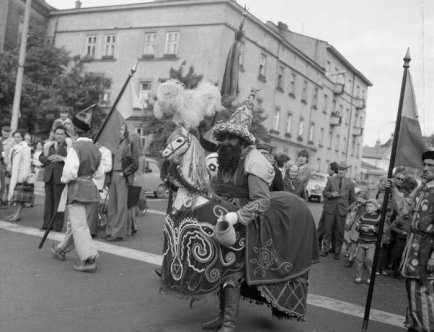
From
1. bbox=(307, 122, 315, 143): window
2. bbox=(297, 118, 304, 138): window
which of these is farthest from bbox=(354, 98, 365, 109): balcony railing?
bbox=(297, 118, 304, 138): window

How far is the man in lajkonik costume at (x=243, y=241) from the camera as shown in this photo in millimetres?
4066

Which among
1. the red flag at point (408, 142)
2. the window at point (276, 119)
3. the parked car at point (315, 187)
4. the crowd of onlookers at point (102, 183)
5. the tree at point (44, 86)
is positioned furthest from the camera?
the window at point (276, 119)

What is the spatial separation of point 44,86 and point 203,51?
931 centimetres

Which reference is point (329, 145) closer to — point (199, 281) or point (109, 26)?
point (109, 26)

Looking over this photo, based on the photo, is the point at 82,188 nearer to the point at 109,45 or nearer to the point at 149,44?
the point at 149,44

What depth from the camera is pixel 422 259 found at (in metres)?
4.61

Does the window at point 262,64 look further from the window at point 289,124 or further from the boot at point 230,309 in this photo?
the boot at point 230,309

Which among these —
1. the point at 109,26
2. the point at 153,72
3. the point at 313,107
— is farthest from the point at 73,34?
the point at 313,107

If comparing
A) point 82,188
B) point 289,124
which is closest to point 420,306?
point 82,188

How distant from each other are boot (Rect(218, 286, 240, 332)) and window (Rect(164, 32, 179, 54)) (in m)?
26.8

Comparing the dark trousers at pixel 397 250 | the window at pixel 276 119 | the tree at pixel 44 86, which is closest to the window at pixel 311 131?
the window at pixel 276 119

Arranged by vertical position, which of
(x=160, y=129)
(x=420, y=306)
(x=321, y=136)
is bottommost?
(x=420, y=306)

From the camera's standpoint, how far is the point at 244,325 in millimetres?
4668

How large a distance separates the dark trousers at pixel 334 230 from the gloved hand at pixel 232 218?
6.17 m
